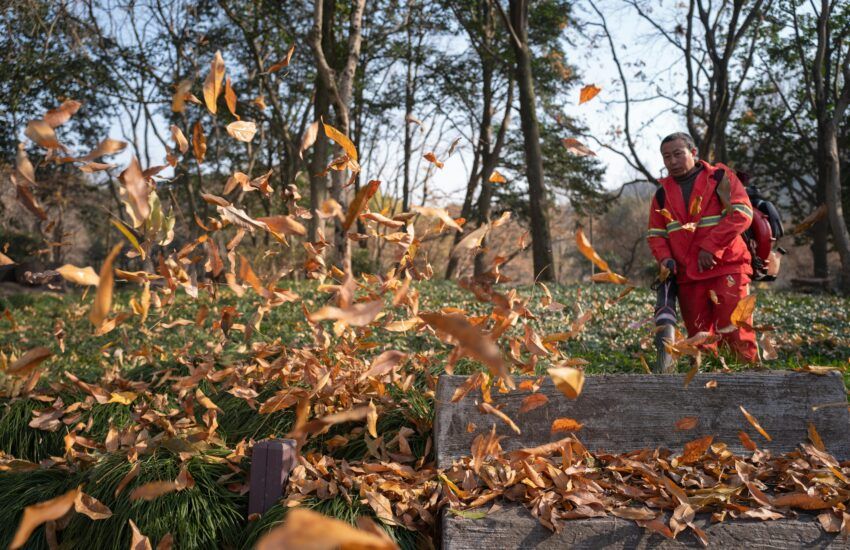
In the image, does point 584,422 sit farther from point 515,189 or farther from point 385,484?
point 515,189

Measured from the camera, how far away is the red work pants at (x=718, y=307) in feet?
13.9

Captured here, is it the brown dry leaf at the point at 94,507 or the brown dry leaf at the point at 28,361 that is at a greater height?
the brown dry leaf at the point at 28,361

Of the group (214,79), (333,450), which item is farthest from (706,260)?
(214,79)

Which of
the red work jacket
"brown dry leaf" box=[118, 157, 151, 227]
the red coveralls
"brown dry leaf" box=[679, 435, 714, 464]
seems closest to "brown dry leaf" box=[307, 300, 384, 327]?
"brown dry leaf" box=[118, 157, 151, 227]

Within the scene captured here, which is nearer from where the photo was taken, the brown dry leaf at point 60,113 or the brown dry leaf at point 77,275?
the brown dry leaf at point 77,275

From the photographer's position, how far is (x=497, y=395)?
3064mm

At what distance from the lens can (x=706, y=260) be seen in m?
4.12

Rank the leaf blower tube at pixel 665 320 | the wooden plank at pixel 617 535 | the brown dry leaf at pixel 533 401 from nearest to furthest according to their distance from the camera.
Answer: the wooden plank at pixel 617 535 → the brown dry leaf at pixel 533 401 → the leaf blower tube at pixel 665 320

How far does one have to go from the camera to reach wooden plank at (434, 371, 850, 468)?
3025 mm

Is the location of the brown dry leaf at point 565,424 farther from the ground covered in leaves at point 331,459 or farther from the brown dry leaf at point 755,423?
the brown dry leaf at point 755,423

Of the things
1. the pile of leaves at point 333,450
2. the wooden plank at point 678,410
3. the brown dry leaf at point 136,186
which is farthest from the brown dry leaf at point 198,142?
the wooden plank at point 678,410

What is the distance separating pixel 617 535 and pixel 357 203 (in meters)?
1.51

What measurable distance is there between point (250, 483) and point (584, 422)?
1.49 metres

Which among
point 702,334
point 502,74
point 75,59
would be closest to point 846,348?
point 702,334
